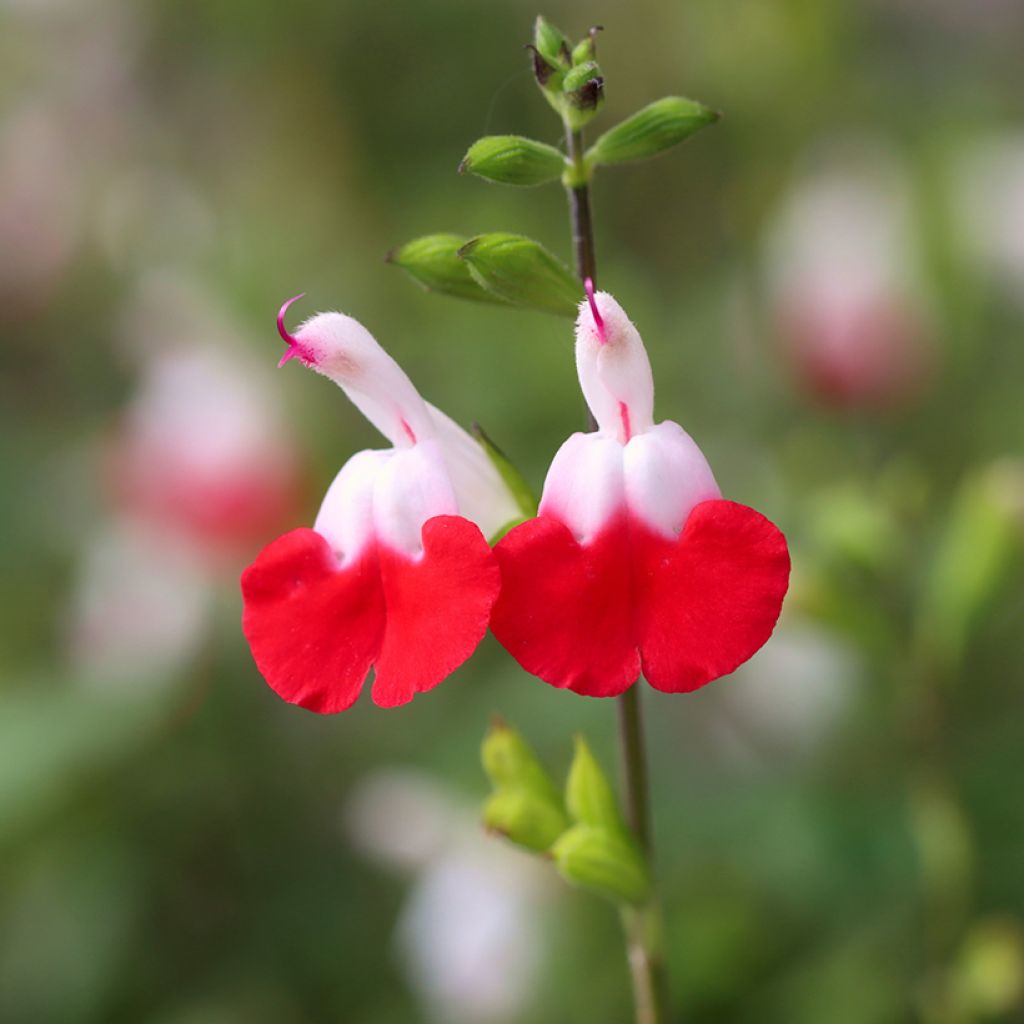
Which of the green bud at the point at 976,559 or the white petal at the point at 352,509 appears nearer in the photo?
the white petal at the point at 352,509

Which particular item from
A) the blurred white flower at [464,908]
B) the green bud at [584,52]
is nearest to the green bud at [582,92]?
the green bud at [584,52]

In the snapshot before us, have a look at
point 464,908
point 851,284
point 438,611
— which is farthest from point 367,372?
point 851,284

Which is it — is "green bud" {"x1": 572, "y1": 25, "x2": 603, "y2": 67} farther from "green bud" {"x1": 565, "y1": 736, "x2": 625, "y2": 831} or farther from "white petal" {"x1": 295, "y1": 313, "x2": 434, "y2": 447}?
"green bud" {"x1": 565, "y1": 736, "x2": 625, "y2": 831}

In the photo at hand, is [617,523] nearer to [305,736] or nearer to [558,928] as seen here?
[558,928]

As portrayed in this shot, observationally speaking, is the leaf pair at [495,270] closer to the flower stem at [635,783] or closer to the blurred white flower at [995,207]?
the flower stem at [635,783]

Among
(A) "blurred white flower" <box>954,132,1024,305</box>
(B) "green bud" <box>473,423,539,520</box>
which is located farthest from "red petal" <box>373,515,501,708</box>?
(A) "blurred white flower" <box>954,132,1024,305</box>
